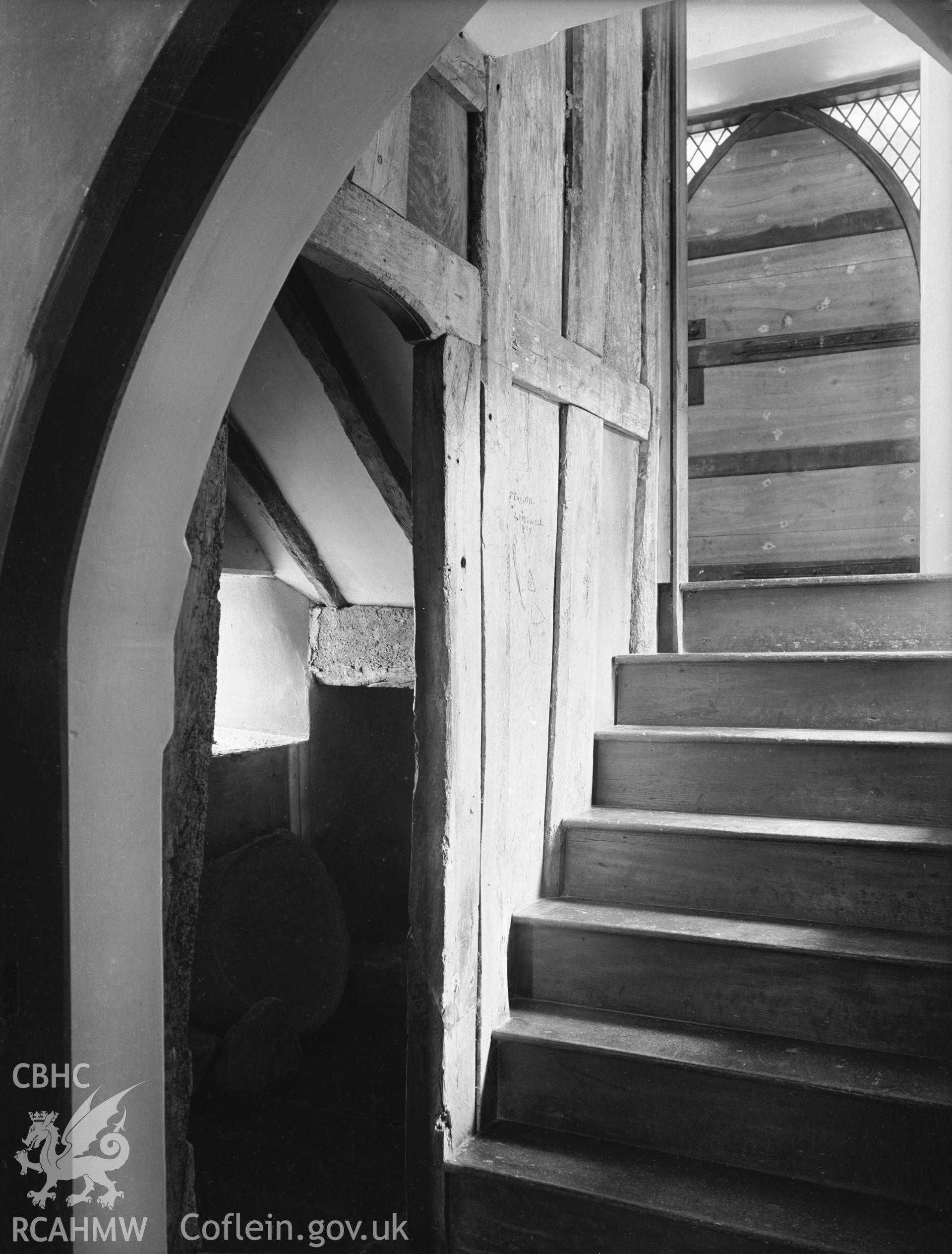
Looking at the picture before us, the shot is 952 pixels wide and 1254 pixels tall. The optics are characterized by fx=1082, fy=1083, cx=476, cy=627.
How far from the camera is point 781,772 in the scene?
2.65m

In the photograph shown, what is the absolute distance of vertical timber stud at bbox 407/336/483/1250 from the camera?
219 cm

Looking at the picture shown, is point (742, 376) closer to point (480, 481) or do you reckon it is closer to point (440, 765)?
point (480, 481)

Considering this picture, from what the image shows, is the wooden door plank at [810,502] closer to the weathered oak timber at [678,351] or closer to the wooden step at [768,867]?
the weathered oak timber at [678,351]

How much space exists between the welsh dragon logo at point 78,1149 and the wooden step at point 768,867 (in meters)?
1.76

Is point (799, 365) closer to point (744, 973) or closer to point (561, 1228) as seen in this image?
point (744, 973)

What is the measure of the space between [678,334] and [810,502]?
1457 millimetres

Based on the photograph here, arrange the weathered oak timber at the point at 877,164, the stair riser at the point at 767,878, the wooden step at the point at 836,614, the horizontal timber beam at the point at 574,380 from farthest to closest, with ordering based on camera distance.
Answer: the weathered oak timber at the point at 877,164 < the wooden step at the point at 836,614 < the horizontal timber beam at the point at 574,380 < the stair riser at the point at 767,878

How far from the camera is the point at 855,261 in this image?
4488 mm

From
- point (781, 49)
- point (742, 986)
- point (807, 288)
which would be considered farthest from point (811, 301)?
point (742, 986)

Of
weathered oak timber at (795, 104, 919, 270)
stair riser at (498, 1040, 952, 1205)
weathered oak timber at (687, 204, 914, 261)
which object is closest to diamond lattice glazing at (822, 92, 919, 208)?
weathered oak timber at (795, 104, 919, 270)

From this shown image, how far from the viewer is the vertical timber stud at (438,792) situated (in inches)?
86.1

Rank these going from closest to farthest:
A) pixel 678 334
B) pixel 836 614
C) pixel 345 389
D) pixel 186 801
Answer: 1. pixel 186 801
2. pixel 345 389
3. pixel 836 614
4. pixel 678 334

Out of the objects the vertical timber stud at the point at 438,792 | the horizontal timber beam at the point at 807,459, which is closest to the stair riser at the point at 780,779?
the vertical timber stud at the point at 438,792

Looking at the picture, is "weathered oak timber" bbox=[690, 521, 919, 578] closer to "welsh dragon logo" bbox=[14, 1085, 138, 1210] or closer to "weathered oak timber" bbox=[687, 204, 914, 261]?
"weathered oak timber" bbox=[687, 204, 914, 261]
